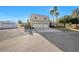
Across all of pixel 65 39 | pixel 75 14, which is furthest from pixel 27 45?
pixel 75 14

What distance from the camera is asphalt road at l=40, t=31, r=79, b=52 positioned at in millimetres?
3953

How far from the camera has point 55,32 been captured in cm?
407

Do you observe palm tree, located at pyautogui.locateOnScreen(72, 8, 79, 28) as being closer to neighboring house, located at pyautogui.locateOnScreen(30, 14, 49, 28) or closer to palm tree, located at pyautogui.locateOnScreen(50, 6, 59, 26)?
palm tree, located at pyautogui.locateOnScreen(50, 6, 59, 26)

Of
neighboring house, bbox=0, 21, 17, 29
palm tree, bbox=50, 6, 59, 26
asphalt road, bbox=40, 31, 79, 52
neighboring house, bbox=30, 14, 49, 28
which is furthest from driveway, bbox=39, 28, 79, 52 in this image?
neighboring house, bbox=0, 21, 17, 29

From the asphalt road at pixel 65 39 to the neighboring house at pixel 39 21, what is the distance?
0.53ft

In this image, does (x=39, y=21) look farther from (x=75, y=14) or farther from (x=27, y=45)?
(x=75, y=14)

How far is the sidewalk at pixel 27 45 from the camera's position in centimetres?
393

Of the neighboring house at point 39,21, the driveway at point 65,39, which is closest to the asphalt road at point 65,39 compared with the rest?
the driveway at point 65,39

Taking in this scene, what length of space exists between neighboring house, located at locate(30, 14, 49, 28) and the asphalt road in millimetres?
162

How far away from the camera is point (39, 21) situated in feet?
13.3

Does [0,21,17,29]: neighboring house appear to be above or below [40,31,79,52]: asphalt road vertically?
above

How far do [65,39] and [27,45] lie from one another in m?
0.68

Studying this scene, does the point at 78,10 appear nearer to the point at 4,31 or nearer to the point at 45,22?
the point at 45,22
